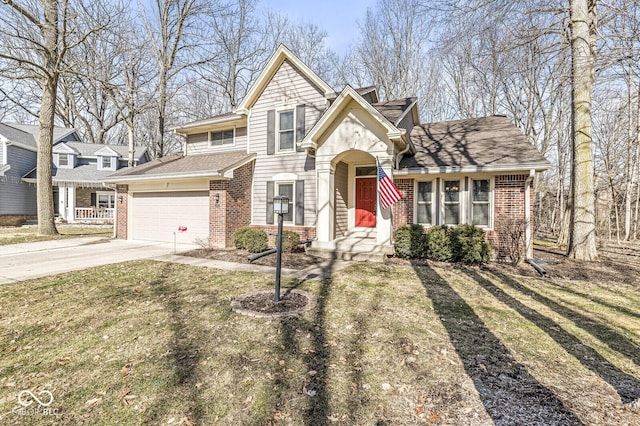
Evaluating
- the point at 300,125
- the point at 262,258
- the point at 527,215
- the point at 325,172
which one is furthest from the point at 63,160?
the point at 527,215

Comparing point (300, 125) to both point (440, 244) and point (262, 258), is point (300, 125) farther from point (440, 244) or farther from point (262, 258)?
point (440, 244)

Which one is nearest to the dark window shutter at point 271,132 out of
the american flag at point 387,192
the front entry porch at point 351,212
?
the front entry porch at point 351,212

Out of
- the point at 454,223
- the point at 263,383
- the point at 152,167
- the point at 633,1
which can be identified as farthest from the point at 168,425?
the point at 152,167

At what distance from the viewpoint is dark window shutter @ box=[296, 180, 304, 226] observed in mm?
11125

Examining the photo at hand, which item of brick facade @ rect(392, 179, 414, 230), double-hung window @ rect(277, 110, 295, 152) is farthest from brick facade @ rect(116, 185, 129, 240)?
brick facade @ rect(392, 179, 414, 230)

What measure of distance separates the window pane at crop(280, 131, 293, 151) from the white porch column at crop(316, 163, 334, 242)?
1788 millimetres

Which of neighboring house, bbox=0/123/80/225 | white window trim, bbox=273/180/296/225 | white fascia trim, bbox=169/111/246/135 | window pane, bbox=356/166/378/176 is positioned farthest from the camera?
neighboring house, bbox=0/123/80/225

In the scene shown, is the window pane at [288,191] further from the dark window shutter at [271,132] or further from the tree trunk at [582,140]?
the tree trunk at [582,140]

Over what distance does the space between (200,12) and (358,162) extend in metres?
16.9

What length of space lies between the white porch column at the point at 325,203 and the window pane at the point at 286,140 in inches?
70.4

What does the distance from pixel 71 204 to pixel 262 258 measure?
22415mm

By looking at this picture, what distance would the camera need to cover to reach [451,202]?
979 cm

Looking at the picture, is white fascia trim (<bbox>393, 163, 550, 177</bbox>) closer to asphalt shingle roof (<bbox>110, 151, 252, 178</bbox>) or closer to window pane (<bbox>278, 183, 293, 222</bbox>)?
window pane (<bbox>278, 183, 293, 222</bbox>)

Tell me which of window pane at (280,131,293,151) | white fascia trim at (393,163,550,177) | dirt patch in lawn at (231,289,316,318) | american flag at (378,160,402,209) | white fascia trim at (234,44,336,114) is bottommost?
dirt patch in lawn at (231,289,316,318)
